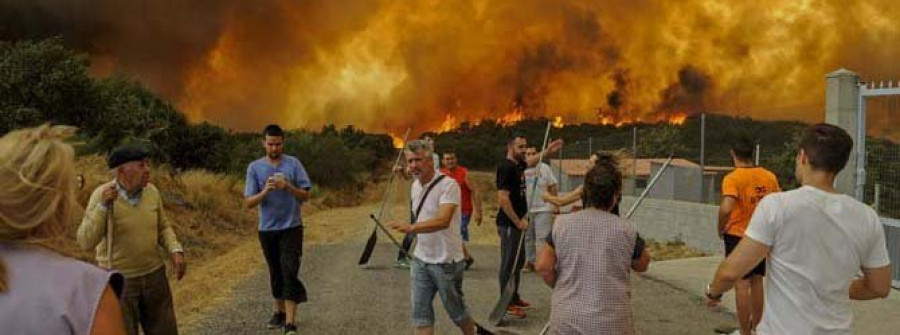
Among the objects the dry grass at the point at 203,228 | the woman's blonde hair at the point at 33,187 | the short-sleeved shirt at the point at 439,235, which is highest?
the woman's blonde hair at the point at 33,187

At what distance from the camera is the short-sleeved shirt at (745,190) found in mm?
6039

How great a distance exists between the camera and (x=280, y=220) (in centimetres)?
693

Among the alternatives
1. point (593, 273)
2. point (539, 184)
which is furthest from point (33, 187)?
point (539, 184)

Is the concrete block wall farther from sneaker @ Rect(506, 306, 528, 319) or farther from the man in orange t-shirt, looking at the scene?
the man in orange t-shirt

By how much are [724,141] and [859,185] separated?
403 centimetres

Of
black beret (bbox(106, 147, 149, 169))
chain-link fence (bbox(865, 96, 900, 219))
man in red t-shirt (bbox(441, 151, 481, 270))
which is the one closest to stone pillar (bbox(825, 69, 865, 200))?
→ chain-link fence (bbox(865, 96, 900, 219))

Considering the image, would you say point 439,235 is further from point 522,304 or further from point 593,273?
point 522,304

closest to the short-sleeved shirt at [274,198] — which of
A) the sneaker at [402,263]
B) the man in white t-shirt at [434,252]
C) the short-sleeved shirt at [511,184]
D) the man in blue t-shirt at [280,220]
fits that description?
the man in blue t-shirt at [280,220]

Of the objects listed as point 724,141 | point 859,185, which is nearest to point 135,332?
point 859,185

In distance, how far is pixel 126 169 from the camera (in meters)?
4.86

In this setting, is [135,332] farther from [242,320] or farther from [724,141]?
[724,141]

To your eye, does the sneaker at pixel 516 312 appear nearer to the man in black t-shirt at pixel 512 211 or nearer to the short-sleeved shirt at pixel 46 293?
the man in black t-shirt at pixel 512 211

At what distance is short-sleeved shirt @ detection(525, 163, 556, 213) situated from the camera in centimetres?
841

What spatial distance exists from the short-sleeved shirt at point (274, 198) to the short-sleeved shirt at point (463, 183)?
10.4 feet
